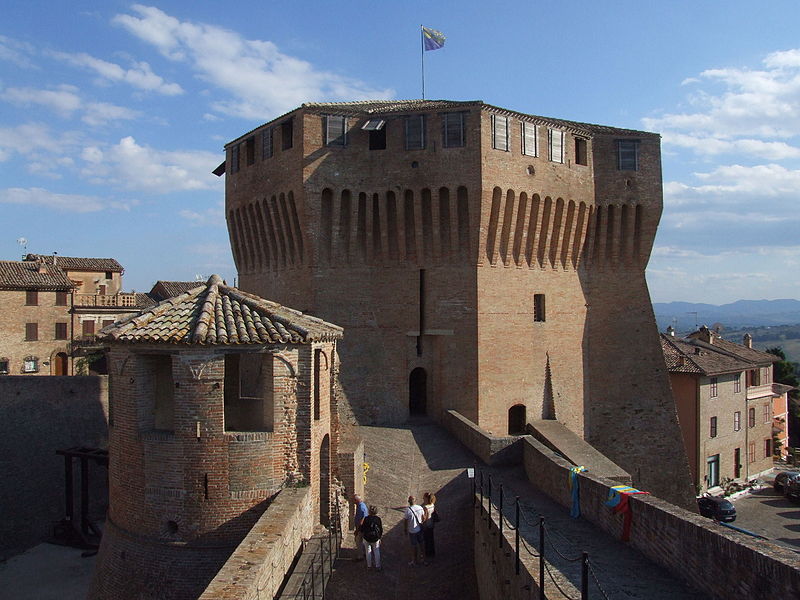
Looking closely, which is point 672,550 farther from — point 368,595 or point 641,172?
point 641,172

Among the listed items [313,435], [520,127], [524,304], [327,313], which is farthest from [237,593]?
[520,127]

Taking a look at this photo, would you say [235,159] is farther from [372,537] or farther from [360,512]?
[372,537]

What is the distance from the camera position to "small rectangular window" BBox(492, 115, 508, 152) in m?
19.3

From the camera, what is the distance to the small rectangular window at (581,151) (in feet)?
71.9

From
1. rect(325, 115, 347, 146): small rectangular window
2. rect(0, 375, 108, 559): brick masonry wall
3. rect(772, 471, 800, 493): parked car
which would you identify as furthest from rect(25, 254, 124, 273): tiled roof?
rect(772, 471, 800, 493): parked car

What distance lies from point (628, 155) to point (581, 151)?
1.91 m

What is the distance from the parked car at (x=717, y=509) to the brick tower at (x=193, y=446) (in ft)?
70.6

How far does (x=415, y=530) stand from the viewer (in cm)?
1074

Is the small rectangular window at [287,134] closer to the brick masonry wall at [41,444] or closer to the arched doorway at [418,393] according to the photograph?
the arched doorway at [418,393]

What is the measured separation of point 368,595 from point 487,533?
220 centimetres

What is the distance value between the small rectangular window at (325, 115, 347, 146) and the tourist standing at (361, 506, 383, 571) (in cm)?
1264

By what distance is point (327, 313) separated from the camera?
19.7 m

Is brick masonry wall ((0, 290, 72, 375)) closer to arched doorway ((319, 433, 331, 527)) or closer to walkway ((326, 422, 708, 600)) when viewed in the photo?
walkway ((326, 422, 708, 600))

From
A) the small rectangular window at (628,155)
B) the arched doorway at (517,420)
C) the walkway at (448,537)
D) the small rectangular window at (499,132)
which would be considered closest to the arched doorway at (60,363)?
the walkway at (448,537)
